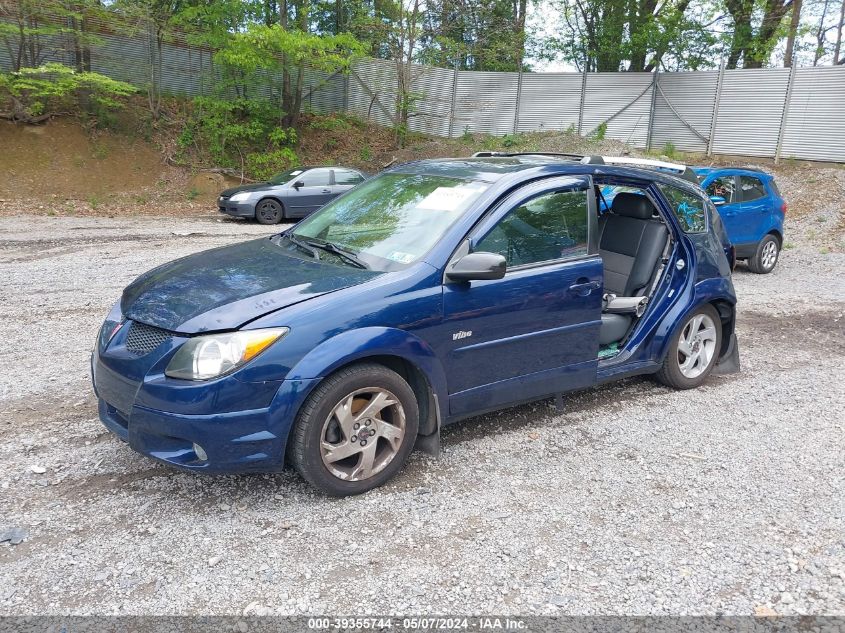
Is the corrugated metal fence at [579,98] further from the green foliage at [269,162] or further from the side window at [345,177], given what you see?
the side window at [345,177]

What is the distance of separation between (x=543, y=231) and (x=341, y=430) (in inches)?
71.9

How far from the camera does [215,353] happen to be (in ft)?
10.1

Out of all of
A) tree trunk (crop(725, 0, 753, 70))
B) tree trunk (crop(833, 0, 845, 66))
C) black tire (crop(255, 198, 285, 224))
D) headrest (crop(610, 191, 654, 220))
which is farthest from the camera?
tree trunk (crop(833, 0, 845, 66))

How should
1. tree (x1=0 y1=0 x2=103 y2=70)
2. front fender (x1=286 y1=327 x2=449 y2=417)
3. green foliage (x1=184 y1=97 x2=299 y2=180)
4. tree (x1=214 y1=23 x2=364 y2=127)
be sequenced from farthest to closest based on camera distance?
green foliage (x1=184 y1=97 x2=299 y2=180), tree (x1=214 y1=23 x2=364 y2=127), tree (x1=0 y1=0 x2=103 y2=70), front fender (x1=286 y1=327 x2=449 y2=417)

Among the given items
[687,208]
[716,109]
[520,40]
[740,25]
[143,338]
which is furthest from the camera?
[740,25]

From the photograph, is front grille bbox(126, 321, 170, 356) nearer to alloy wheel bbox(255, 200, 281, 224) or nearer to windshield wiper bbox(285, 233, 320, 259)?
windshield wiper bbox(285, 233, 320, 259)

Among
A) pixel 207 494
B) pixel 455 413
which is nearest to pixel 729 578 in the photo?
pixel 455 413

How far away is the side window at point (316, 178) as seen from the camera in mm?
15914

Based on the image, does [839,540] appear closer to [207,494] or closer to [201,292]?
[207,494]

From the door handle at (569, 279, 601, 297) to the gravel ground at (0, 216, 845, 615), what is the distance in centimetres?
96

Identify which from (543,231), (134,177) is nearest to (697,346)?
(543,231)

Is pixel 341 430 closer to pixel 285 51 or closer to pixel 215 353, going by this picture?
pixel 215 353

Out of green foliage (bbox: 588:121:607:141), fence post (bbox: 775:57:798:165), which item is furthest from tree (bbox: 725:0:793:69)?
fence post (bbox: 775:57:798:165)

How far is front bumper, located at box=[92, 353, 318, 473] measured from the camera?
3.06m
